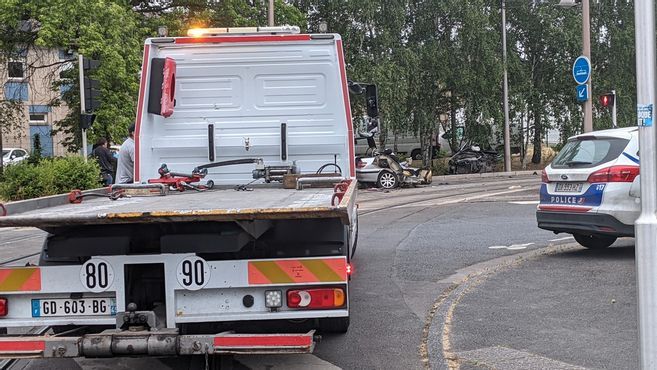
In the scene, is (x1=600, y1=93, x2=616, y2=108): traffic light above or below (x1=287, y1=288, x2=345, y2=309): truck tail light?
above

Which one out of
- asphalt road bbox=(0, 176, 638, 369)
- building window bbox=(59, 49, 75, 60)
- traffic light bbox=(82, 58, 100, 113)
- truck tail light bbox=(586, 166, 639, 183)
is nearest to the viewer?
asphalt road bbox=(0, 176, 638, 369)

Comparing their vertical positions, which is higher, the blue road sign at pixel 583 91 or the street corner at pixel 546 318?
the blue road sign at pixel 583 91

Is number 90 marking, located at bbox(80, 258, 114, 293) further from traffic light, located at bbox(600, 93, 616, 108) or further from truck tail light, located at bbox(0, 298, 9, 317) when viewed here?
traffic light, located at bbox(600, 93, 616, 108)

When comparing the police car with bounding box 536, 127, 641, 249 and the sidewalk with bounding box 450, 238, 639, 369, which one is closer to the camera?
the sidewalk with bounding box 450, 238, 639, 369

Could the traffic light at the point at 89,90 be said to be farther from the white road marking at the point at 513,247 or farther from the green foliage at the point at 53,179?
the white road marking at the point at 513,247

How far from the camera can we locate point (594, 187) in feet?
30.1

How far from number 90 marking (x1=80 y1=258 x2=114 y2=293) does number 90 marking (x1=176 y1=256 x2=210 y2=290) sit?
438mm

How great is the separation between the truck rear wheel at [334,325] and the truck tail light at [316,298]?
121 cm

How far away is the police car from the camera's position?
894 cm

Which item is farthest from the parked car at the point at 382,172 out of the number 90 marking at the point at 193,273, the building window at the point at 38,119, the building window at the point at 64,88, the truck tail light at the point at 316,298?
the building window at the point at 38,119

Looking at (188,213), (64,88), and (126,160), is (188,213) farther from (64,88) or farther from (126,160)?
(64,88)

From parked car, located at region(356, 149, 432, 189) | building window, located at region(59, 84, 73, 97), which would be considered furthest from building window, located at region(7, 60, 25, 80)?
parked car, located at region(356, 149, 432, 189)

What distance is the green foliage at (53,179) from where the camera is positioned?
19703 millimetres

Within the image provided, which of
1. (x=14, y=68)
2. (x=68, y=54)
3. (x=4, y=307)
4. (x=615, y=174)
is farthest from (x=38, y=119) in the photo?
(x=4, y=307)
